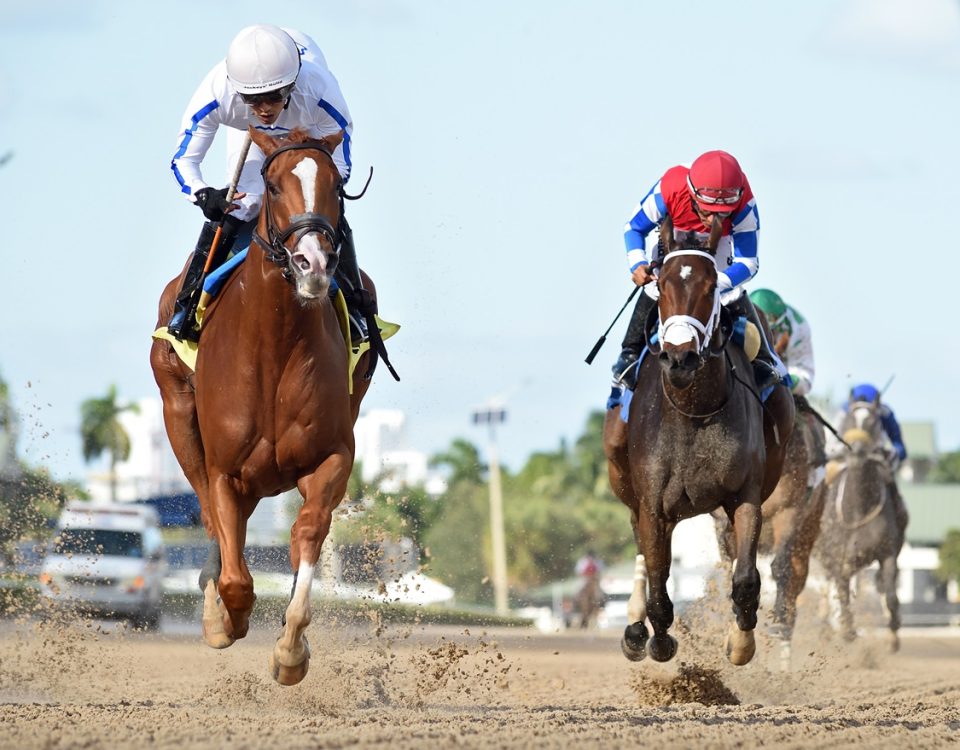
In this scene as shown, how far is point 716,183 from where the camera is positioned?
1092cm

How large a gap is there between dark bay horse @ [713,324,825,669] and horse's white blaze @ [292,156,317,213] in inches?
289

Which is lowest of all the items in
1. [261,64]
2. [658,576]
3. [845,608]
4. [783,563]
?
[658,576]

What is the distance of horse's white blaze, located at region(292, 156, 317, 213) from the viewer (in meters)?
8.65

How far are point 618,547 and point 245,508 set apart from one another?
73.9m

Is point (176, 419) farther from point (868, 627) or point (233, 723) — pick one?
point (868, 627)

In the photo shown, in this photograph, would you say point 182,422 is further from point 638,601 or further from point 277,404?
point 638,601

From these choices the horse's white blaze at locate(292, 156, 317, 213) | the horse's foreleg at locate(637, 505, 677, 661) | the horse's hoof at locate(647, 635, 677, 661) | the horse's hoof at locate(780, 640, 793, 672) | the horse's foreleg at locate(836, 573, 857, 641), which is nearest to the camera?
the horse's white blaze at locate(292, 156, 317, 213)

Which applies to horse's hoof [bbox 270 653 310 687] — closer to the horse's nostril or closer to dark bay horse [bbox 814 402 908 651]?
the horse's nostril

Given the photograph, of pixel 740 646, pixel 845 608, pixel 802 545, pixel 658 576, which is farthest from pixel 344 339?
pixel 845 608

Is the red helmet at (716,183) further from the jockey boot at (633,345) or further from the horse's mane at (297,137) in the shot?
the horse's mane at (297,137)

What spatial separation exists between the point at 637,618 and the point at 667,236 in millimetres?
2573

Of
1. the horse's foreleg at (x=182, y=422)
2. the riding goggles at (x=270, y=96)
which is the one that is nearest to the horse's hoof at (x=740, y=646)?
the horse's foreleg at (x=182, y=422)

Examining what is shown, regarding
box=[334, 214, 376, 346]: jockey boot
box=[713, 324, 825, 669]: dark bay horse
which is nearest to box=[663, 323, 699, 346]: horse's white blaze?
box=[334, 214, 376, 346]: jockey boot

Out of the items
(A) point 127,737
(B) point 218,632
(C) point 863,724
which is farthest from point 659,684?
(A) point 127,737
